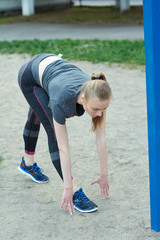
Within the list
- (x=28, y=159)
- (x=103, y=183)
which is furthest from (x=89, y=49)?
(x=103, y=183)

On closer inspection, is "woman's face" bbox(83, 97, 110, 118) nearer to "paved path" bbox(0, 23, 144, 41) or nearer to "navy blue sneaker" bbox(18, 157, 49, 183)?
"navy blue sneaker" bbox(18, 157, 49, 183)

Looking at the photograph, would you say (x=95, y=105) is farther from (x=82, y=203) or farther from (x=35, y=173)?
(x=35, y=173)

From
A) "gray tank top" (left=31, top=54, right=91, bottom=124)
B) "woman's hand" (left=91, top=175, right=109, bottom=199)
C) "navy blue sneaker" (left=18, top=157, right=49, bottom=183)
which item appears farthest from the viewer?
"navy blue sneaker" (left=18, top=157, right=49, bottom=183)

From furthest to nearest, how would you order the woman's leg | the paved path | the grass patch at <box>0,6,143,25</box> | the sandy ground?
1. the grass patch at <box>0,6,143,25</box>
2. the paved path
3. the woman's leg
4. the sandy ground

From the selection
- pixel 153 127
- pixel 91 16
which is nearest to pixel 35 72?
pixel 153 127

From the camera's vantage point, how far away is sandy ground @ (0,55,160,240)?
257 centimetres

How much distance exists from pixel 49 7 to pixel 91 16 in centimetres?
401

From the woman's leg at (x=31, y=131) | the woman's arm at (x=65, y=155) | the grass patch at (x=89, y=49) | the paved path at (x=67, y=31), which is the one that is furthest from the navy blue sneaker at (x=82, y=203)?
the paved path at (x=67, y=31)

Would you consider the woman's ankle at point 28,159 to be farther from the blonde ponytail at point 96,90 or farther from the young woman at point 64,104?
the blonde ponytail at point 96,90

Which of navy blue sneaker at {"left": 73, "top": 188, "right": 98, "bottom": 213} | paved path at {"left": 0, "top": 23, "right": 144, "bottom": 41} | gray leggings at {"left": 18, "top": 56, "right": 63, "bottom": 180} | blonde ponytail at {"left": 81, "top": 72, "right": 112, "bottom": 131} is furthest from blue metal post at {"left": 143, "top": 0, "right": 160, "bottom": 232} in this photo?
paved path at {"left": 0, "top": 23, "right": 144, "bottom": 41}

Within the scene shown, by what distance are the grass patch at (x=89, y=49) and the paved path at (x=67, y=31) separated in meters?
1.18

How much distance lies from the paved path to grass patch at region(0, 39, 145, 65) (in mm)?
1182

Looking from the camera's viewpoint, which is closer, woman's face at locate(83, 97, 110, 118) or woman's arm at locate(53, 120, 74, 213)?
woman's face at locate(83, 97, 110, 118)

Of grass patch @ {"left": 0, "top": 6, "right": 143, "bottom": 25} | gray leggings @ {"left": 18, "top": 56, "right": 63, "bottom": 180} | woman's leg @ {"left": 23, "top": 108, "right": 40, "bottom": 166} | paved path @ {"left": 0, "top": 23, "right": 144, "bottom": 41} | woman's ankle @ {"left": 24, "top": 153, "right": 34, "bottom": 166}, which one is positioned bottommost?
grass patch @ {"left": 0, "top": 6, "right": 143, "bottom": 25}
